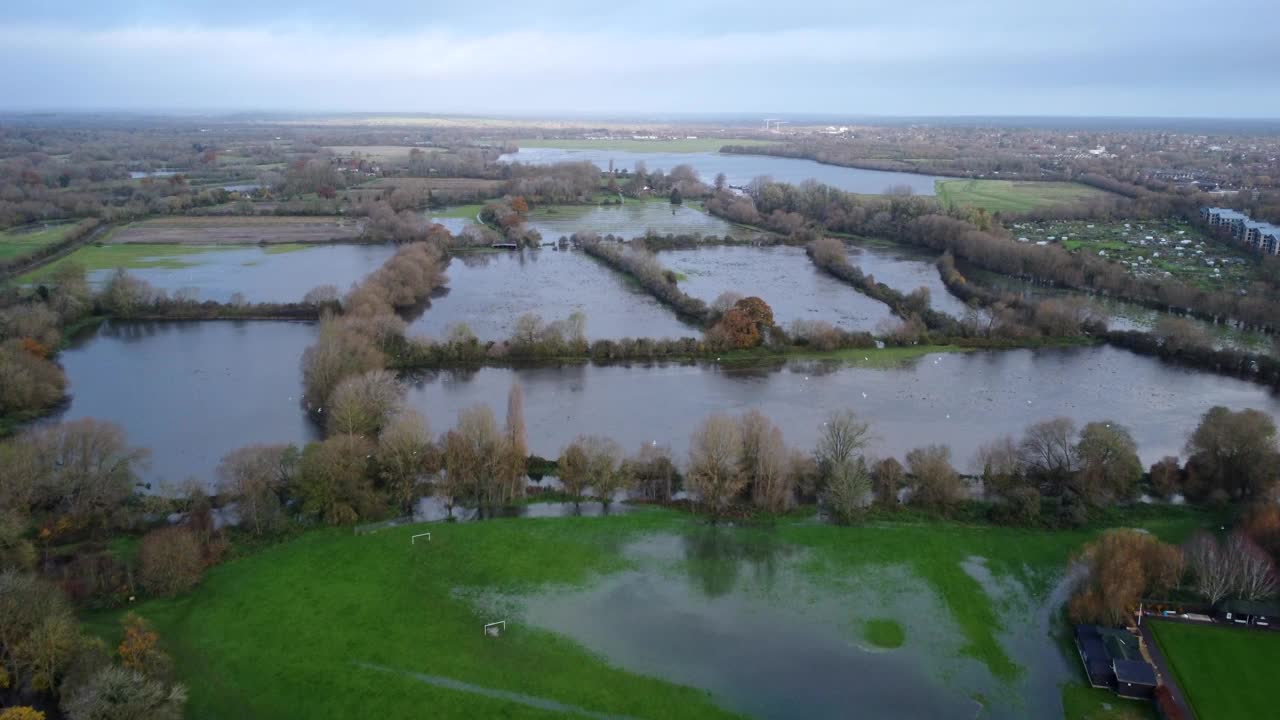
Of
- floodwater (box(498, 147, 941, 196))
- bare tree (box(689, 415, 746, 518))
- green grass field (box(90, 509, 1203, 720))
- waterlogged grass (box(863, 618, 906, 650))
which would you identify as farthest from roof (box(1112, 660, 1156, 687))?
floodwater (box(498, 147, 941, 196))

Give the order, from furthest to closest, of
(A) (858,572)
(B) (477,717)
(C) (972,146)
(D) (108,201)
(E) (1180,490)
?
(C) (972,146), (D) (108,201), (E) (1180,490), (A) (858,572), (B) (477,717)

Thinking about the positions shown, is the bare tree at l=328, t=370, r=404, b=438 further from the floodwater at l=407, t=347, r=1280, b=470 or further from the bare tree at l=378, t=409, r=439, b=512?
the floodwater at l=407, t=347, r=1280, b=470

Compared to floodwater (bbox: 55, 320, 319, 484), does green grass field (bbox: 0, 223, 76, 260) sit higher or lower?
higher

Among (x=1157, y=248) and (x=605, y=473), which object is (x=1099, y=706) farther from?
(x=1157, y=248)

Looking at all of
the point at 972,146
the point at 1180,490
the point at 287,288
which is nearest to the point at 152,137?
the point at 287,288

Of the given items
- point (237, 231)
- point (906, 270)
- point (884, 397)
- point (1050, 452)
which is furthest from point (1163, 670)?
point (237, 231)

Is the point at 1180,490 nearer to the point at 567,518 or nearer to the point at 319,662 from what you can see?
the point at 567,518
